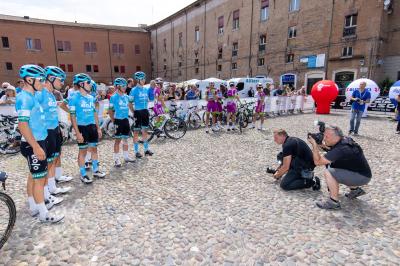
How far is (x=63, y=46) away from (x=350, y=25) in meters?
42.1

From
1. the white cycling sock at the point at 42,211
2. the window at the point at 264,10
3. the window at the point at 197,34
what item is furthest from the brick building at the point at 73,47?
the white cycling sock at the point at 42,211

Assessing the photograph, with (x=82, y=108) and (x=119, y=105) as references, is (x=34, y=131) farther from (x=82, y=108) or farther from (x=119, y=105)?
(x=119, y=105)

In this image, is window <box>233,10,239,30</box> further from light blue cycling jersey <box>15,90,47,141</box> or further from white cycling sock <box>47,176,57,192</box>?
light blue cycling jersey <box>15,90,47,141</box>

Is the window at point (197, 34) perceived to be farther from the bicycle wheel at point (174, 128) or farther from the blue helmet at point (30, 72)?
the blue helmet at point (30, 72)

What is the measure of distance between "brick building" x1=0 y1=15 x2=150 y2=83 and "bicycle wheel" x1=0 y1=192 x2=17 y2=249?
148 feet

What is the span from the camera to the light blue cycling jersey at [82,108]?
15.0ft

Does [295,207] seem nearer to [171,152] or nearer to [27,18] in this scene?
[171,152]

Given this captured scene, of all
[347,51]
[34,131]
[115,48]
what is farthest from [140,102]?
[115,48]

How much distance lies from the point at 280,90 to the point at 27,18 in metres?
46.9

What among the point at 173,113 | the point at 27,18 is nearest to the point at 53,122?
the point at 173,113

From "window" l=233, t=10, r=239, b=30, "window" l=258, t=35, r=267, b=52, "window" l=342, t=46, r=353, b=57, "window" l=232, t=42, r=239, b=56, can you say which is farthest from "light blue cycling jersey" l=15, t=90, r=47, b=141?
"window" l=233, t=10, r=239, b=30

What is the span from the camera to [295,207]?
395 cm

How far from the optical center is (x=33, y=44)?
39688 millimetres

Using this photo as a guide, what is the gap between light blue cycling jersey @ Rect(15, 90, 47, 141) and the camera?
3.05 meters
